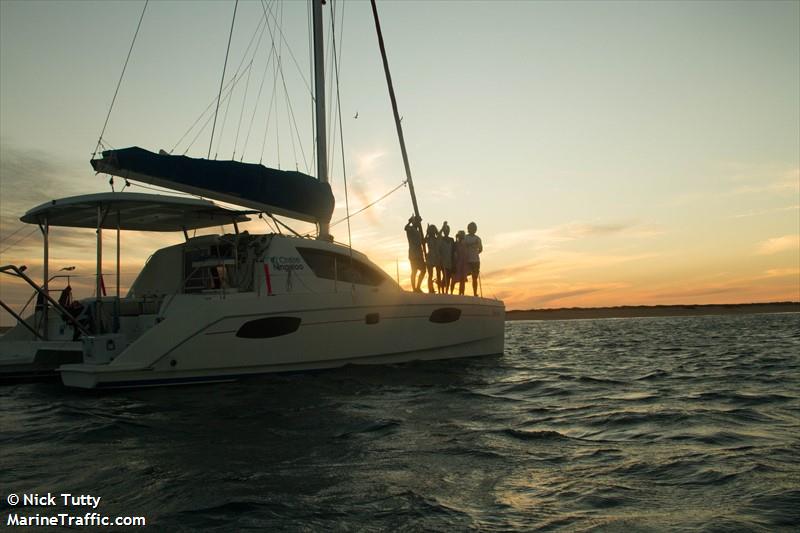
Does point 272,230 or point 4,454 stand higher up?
point 272,230

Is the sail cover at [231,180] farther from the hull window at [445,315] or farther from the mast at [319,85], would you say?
the hull window at [445,315]

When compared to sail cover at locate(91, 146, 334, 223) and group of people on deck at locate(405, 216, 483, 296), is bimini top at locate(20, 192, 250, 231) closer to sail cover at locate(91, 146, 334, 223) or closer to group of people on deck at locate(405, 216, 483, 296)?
sail cover at locate(91, 146, 334, 223)

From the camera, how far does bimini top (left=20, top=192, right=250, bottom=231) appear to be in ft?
28.5

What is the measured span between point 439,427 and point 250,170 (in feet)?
18.3

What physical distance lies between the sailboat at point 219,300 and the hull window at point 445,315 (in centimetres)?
4

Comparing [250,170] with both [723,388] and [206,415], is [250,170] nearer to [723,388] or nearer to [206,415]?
[206,415]

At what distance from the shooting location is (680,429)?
5.82m

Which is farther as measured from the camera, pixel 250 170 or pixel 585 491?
pixel 250 170

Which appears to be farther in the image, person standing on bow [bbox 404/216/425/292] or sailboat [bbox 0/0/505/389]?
person standing on bow [bbox 404/216/425/292]

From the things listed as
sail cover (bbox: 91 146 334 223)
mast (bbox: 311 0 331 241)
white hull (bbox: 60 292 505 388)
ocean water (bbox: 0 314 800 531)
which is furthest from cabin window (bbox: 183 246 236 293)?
mast (bbox: 311 0 331 241)

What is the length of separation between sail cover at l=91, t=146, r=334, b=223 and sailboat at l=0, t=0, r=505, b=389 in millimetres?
17

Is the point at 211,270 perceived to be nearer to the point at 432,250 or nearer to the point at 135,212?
the point at 135,212

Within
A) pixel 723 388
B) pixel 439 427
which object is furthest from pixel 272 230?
pixel 723 388

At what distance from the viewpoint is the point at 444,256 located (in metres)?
13.0
